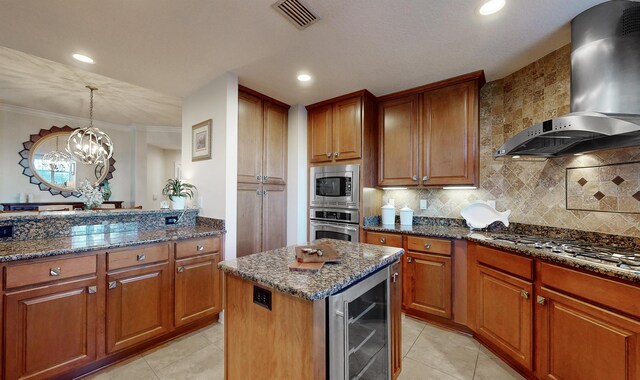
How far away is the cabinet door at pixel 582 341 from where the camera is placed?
1.22 metres

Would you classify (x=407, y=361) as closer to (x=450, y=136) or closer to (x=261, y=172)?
(x=450, y=136)

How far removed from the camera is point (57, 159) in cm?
463

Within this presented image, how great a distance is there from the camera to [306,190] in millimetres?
3434

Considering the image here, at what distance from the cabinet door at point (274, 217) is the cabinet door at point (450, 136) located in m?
1.77

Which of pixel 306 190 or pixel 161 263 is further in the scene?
pixel 306 190

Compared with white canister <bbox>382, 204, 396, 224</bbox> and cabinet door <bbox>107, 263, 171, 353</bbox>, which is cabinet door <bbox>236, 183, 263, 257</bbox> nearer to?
cabinet door <bbox>107, 263, 171, 353</bbox>

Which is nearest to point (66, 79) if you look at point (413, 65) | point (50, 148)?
point (50, 148)

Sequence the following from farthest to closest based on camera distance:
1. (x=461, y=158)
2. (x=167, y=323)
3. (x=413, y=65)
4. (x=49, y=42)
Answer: (x=461, y=158) < (x=413, y=65) < (x=167, y=323) < (x=49, y=42)

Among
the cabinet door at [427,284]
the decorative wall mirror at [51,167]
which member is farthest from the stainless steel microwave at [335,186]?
the decorative wall mirror at [51,167]

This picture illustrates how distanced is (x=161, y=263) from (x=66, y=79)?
304cm

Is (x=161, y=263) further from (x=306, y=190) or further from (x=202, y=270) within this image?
(x=306, y=190)

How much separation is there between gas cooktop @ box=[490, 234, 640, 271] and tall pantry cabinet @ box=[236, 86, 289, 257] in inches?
91.5

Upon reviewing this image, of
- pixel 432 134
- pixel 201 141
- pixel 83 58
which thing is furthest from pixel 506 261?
pixel 83 58

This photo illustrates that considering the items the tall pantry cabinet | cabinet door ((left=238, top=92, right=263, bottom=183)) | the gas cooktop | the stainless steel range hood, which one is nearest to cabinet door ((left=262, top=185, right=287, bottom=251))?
the tall pantry cabinet
